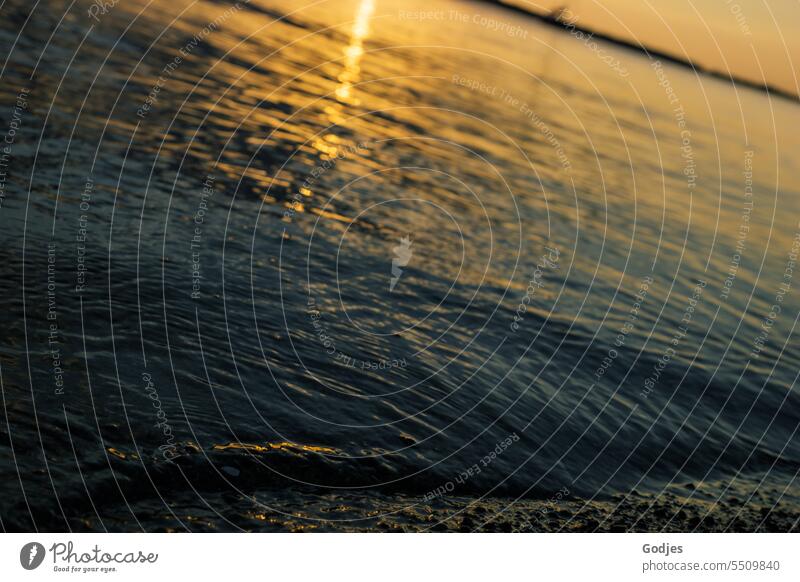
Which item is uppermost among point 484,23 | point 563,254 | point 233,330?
point 484,23

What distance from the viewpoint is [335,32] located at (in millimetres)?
59688

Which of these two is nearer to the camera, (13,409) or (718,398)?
(13,409)

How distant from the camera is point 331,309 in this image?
14.9m

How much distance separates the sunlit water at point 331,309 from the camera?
391 inches

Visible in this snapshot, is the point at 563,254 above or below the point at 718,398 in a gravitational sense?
above

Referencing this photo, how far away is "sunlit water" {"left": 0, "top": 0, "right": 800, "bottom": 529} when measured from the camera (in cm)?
993

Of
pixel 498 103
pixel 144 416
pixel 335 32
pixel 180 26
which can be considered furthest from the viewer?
pixel 335 32

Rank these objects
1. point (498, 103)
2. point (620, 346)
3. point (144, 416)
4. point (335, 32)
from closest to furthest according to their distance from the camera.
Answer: point (144, 416) < point (620, 346) < point (498, 103) < point (335, 32)

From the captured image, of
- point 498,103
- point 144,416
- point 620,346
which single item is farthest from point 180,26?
point 144,416

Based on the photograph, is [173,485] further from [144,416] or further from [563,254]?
[563,254]

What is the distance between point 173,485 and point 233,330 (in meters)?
4.19

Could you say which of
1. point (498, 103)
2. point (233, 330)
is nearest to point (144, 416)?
point (233, 330)
